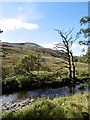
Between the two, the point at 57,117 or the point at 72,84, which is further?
the point at 72,84

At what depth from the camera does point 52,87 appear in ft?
123

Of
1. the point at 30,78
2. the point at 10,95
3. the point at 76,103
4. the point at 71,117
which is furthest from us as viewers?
the point at 30,78

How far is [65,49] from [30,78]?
354 inches

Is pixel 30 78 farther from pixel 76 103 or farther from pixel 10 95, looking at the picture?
pixel 76 103

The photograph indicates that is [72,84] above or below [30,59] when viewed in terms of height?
below

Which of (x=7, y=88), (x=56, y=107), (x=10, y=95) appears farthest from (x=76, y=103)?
(x=7, y=88)

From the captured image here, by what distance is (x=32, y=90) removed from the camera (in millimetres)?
34469

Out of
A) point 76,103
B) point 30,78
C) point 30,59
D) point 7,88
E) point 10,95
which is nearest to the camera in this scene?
point 76,103

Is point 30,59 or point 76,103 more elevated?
point 30,59

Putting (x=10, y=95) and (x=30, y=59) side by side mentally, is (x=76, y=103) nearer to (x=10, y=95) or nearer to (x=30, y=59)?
(x=10, y=95)

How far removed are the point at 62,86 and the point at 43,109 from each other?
79.8 ft

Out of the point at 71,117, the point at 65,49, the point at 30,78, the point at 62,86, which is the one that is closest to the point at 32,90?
the point at 30,78

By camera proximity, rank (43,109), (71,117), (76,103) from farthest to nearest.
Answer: (76,103), (43,109), (71,117)

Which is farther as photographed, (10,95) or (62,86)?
(62,86)
